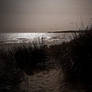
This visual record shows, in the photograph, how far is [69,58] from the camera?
1.62 meters

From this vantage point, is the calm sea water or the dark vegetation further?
the calm sea water

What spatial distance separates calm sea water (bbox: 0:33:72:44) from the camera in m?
2.05

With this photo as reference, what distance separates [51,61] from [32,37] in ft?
1.81

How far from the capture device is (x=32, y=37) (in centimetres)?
214

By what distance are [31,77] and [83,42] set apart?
61cm

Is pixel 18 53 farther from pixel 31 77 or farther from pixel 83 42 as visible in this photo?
pixel 83 42

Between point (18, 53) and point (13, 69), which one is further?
point (18, 53)

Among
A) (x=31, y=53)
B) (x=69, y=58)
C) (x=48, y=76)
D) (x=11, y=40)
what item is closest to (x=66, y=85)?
(x=48, y=76)

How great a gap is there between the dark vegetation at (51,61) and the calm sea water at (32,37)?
0.56 ft

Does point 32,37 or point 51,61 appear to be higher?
point 32,37

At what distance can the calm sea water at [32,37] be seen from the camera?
6.72ft

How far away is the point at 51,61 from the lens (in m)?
1.71

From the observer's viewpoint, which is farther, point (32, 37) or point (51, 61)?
point (32, 37)

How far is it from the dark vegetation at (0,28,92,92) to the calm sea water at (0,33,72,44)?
0.17 meters
